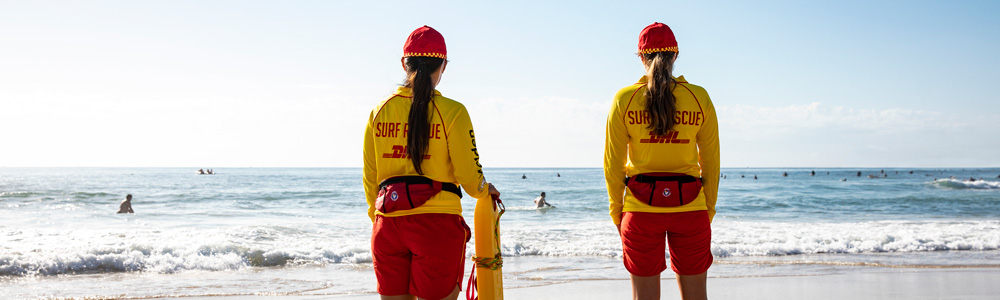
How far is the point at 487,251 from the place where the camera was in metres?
2.93

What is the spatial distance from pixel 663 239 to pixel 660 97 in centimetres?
61

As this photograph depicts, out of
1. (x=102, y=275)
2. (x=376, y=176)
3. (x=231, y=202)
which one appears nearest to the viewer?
(x=376, y=176)

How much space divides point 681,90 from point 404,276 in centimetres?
133

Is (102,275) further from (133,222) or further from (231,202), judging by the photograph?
(231,202)

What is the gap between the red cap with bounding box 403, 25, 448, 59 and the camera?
8.59 feet

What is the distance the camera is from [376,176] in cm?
274

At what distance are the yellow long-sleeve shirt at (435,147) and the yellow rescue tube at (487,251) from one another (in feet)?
0.94

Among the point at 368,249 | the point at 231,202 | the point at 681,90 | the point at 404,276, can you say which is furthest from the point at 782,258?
the point at 231,202

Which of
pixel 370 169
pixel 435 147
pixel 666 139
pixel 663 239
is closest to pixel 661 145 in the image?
pixel 666 139

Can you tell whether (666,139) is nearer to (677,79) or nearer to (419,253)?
(677,79)

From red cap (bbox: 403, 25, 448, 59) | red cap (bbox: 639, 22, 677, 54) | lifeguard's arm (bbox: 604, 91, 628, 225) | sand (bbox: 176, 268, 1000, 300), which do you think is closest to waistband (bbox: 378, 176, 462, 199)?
red cap (bbox: 403, 25, 448, 59)

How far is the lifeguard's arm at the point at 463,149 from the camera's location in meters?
2.54

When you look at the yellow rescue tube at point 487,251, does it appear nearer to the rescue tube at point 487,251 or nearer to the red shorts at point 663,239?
the rescue tube at point 487,251

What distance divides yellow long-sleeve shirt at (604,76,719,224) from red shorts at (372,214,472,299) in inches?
28.5
